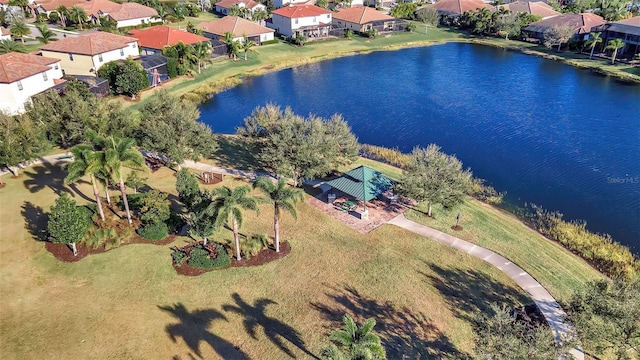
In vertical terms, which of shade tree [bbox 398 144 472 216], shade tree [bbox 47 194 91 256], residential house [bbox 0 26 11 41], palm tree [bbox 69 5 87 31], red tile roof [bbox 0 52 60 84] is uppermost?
palm tree [bbox 69 5 87 31]

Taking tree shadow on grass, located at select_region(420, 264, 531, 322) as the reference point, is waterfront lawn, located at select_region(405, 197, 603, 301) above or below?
above

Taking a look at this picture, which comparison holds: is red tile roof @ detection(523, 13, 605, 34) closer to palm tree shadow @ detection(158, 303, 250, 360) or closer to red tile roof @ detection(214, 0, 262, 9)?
red tile roof @ detection(214, 0, 262, 9)

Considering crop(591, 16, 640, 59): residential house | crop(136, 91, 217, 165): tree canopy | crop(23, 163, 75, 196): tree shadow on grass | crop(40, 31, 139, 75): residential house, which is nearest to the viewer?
crop(136, 91, 217, 165): tree canopy

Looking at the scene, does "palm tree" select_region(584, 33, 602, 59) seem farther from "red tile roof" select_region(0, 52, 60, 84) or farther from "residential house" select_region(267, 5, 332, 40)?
"red tile roof" select_region(0, 52, 60, 84)

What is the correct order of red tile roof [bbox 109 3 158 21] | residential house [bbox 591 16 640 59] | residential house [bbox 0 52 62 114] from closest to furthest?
residential house [bbox 0 52 62 114] < residential house [bbox 591 16 640 59] < red tile roof [bbox 109 3 158 21]

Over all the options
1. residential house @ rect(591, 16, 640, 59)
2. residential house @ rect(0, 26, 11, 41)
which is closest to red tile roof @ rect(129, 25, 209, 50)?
residential house @ rect(0, 26, 11, 41)

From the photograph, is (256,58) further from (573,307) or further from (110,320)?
(573,307)

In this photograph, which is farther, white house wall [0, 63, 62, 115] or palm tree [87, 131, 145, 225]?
white house wall [0, 63, 62, 115]

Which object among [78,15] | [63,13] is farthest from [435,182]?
[63,13]
